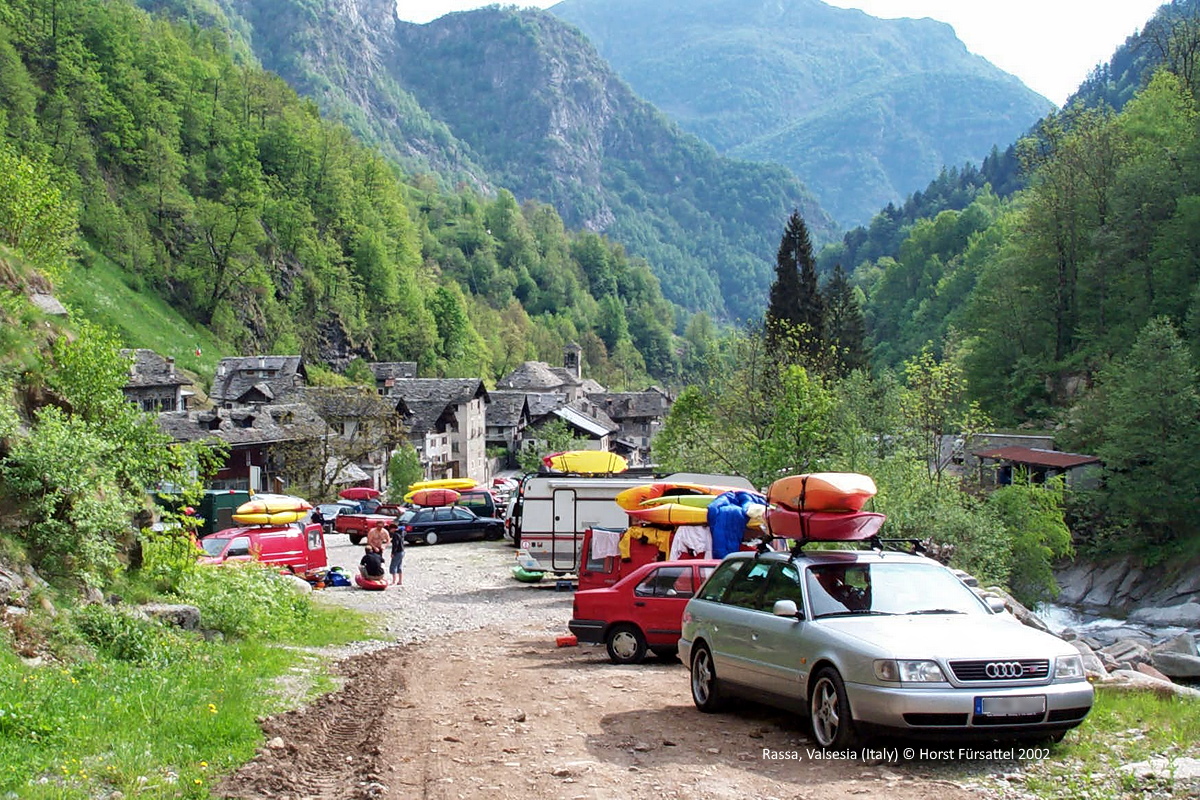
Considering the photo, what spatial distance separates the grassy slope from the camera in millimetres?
83688

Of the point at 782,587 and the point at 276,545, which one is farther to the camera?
the point at 276,545

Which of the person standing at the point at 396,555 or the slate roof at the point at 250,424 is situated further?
the slate roof at the point at 250,424

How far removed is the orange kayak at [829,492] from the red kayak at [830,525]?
0.06 metres

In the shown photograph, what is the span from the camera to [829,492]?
35.7 ft

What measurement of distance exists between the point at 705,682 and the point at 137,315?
89430mm

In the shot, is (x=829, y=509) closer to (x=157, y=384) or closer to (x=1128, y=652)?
(x=1128, y=652)

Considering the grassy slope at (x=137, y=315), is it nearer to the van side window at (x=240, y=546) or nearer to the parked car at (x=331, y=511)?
the parked car at (x=331, y=511)

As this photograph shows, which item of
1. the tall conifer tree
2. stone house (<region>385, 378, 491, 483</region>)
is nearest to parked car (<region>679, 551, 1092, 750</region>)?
the tall conifer tree

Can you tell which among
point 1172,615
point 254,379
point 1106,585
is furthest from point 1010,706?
A: point 254,379

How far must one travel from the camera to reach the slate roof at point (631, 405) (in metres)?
137

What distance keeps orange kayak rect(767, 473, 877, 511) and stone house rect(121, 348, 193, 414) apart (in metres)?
64.7

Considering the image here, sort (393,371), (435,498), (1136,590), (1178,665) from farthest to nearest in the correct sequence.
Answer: (393,371) → (435,498) → (1136,590) → (1178,665)

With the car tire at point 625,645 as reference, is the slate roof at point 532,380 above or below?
above

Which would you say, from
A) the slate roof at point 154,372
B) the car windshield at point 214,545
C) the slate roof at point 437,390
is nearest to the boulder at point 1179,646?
the car windshield at point 214,545
